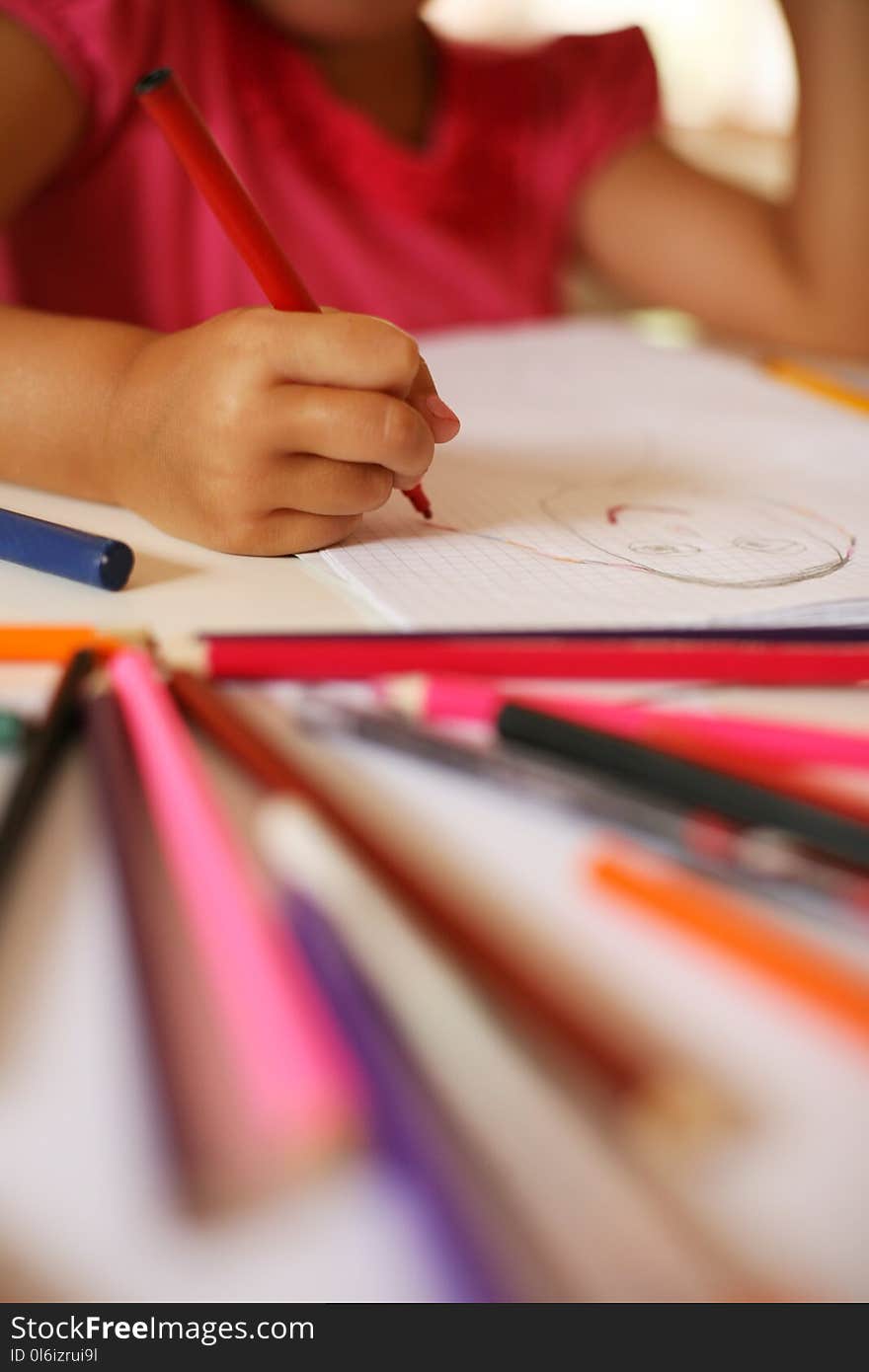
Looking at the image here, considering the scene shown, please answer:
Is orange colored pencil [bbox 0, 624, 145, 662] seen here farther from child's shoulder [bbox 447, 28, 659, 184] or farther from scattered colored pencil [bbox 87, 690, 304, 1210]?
child's shoulder [bbox 447, 28, 659, 184]

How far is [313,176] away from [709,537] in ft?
1.60

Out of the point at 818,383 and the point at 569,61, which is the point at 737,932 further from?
the point at 569,61

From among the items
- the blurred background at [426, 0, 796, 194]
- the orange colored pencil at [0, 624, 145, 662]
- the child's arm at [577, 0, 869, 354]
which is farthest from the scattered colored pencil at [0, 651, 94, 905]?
the blurred background at [426, 0, 796, 194]

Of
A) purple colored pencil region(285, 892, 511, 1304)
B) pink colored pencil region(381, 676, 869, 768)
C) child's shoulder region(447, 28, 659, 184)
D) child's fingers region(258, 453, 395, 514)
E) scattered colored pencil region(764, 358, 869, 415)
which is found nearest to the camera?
purple colored pencil region(285, 892, 511, 1304)

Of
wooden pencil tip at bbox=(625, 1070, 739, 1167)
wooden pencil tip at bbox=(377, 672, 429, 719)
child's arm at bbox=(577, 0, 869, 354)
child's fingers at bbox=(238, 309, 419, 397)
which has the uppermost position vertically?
child's arm at bbox=(577, 0, 869, 354)

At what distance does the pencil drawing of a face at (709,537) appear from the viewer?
36cm

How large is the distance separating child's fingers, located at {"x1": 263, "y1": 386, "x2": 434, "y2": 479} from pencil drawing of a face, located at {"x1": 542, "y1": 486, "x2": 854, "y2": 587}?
2.9 inches

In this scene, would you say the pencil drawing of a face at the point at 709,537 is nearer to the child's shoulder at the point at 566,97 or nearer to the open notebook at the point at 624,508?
the open notebook at the point at 624,508

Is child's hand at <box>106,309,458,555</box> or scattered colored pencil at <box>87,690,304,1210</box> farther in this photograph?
→ child's hand at <box>106,309,458,555</box>

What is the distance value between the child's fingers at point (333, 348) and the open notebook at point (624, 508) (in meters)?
0.05

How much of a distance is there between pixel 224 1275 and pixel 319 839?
0.07 m

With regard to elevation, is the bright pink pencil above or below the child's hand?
below

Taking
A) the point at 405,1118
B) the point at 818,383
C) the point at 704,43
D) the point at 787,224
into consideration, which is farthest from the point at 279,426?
the point at 704,43

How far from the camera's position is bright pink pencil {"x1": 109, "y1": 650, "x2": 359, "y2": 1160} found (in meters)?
0.14
